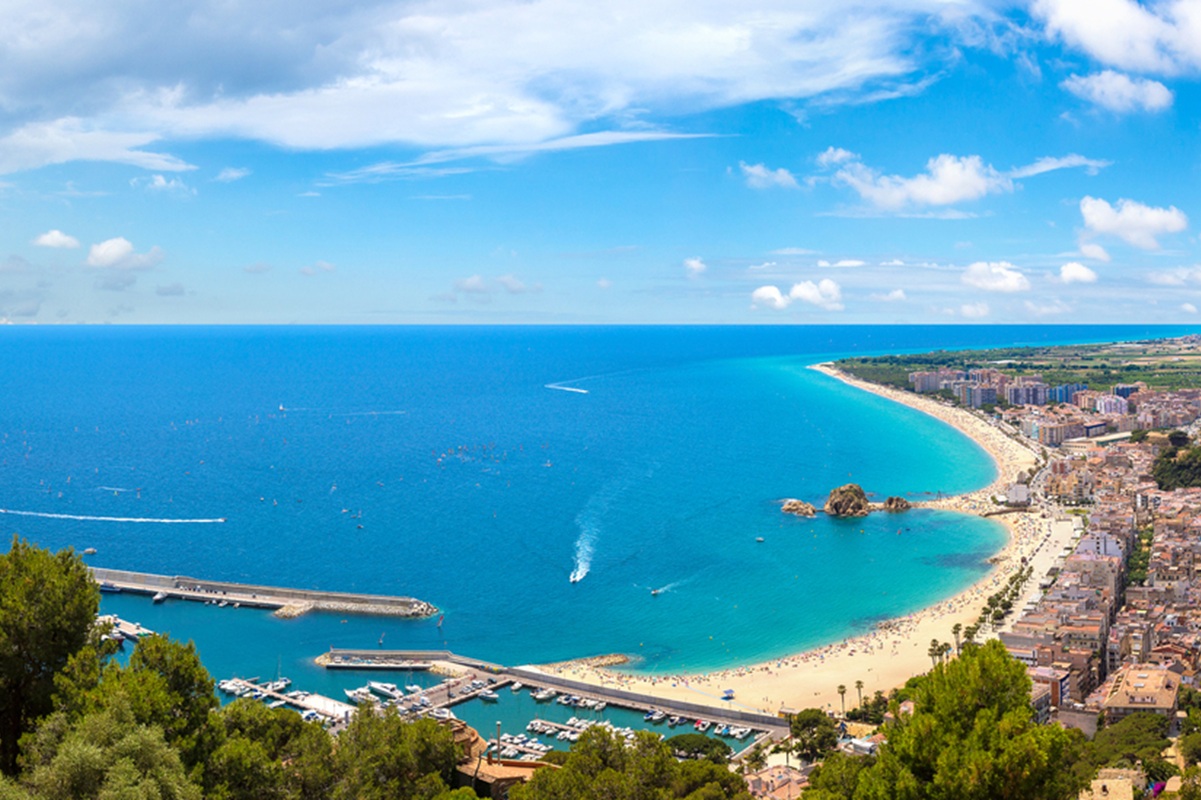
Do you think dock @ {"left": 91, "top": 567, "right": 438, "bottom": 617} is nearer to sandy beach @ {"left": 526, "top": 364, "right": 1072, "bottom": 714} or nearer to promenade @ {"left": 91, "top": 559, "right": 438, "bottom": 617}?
promenade @ {"left": 91, "top": 559, "right": 438, "bottom": 617}

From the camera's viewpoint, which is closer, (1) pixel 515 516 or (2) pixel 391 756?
(2) pixel 391 756

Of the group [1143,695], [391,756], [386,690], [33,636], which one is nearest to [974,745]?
[391,756]

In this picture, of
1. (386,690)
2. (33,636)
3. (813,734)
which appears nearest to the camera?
(33,636)

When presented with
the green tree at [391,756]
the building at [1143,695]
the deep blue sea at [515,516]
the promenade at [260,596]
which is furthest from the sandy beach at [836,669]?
the green tree at [391,756]

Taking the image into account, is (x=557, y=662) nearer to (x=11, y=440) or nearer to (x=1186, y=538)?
(x=1186, y=538)

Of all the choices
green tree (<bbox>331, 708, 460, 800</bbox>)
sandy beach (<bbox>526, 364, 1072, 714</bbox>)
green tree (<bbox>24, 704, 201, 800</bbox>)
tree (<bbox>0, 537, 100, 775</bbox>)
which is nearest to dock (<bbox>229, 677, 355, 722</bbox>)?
sandy beach (<bbox>526, 364, 1072, 714</bbox>)

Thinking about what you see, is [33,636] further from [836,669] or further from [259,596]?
[259,596]

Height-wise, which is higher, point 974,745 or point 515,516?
point 974,745
